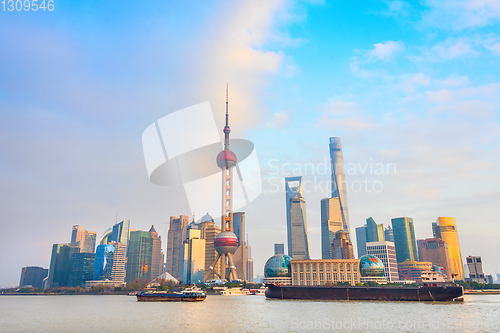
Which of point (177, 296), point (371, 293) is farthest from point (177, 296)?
point (371, 293)

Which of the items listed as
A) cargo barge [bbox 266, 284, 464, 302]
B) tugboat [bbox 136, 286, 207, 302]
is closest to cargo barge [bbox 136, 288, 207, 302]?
tugboat [bbox 136, 286, 207, 302]

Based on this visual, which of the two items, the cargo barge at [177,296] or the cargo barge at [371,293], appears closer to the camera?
the cargo barge at [371,293]

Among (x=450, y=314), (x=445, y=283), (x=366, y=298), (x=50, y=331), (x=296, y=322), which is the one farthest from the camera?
(x=366, y=298)

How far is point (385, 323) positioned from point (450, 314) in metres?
22.6

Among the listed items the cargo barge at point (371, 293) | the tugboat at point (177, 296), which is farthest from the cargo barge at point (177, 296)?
the cargo barge at point (371, 293)

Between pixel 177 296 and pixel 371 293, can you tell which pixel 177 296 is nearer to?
pixel 177 296

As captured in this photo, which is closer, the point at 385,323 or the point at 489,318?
the point at 385,323

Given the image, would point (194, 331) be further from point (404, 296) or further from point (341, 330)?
point (404, 296)

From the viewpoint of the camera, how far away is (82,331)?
57.9 meters

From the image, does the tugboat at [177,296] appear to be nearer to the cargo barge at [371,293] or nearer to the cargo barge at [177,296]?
the cargo barge at [177,296]

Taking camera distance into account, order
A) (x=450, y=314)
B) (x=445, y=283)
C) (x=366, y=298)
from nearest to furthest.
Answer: (x=450, y=314)
(x=445, y=283)
(x=366, y=298)

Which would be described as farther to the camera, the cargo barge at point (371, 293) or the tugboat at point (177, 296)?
the tugboat at point (177, 296)

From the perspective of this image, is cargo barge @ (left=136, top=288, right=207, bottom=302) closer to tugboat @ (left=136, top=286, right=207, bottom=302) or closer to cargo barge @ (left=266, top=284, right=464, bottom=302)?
tugboat @ (left=136, top=286, right=207, bottom=302)

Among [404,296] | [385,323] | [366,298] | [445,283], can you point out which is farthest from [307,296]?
[385,323]
